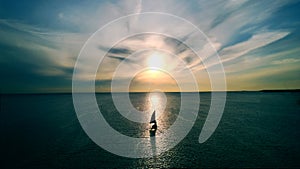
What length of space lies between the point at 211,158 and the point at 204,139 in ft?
31.2

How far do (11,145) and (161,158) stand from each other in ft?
92.0

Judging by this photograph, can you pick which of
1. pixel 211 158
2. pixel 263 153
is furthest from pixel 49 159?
pixel 263 153

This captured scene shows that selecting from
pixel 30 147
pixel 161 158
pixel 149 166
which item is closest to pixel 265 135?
pixel 161 158

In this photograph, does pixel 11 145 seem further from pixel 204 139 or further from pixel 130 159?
pixel 204 139

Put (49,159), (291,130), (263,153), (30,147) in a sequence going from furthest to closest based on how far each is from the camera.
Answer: (291,130), (30,147), (263,153), (49,159)

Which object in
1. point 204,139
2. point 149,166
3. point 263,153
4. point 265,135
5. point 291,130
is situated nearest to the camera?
point 149,166

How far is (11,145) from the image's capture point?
30.0 m

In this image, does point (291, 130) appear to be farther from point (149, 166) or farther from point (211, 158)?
point (149, 166)

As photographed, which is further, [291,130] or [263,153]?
[291,130]

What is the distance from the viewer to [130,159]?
987 inches

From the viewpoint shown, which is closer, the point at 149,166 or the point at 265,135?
the point at 149,166

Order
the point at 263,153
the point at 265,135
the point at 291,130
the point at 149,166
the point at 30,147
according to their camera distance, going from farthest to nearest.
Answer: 1. the point at 291,130
2. the point at 265,135
3. the point at 30,147
4. the point at 263,153
5. the point at 149,166

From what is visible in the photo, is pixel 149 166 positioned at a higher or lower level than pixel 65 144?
lower

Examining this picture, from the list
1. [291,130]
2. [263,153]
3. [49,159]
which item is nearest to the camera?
[49,159]
